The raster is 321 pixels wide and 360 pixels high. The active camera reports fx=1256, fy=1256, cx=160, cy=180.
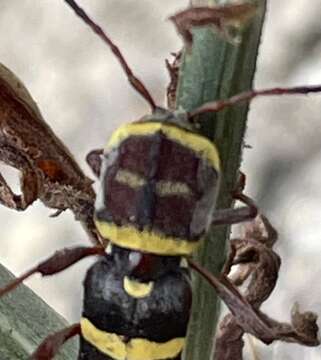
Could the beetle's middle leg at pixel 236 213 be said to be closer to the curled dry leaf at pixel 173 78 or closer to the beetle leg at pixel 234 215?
the beetle leg at pixel 234 215

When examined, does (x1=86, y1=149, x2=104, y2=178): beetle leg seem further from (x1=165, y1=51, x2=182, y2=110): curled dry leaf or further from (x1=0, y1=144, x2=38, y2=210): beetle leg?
(x1=165, y1=51, x2=182, y2=110): curled dry leaf

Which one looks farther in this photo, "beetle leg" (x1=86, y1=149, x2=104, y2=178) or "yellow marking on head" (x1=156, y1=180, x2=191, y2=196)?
"beetle leg" (x1=86, y1=149, x2=104, y2=178)

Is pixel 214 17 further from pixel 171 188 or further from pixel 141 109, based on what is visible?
pixel 141 109

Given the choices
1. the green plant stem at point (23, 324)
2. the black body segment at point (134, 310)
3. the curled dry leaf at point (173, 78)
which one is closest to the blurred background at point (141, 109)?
the green plant stem at point (23, 324)

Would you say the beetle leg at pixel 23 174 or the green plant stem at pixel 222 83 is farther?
the beetle leg at pixel 23 174

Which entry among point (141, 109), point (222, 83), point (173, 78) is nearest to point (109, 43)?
point (173, 78)

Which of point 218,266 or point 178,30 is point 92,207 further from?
point 178,30

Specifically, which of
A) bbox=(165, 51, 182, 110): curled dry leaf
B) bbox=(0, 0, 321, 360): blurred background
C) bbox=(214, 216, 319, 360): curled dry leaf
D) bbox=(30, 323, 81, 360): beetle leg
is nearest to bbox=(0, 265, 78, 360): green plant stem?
bbox=(30, 323, 81, 360): beetle leg
